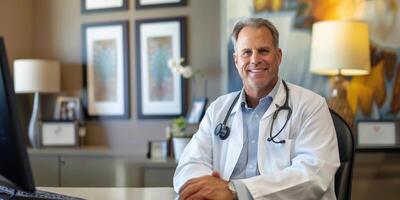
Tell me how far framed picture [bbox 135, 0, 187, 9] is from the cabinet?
1228 mm

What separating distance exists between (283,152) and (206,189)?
325 millimetres

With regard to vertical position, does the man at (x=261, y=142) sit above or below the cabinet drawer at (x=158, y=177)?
above

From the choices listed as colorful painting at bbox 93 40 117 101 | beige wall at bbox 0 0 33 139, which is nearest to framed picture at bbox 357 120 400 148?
colorful painting at bbox 93 40 117 101

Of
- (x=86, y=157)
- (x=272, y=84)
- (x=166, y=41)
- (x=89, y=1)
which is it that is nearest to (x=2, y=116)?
(x=272, y=84)

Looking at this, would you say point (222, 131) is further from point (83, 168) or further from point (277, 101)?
point (83, 168)

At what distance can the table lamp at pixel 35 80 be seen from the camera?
134 inches

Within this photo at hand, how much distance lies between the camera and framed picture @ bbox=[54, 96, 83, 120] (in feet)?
11.9

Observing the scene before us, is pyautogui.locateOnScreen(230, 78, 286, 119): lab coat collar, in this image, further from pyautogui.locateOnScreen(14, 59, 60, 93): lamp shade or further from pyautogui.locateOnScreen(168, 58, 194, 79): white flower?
pyautogui.locateOnScreen(14, 59, 60, 93): lamp shade

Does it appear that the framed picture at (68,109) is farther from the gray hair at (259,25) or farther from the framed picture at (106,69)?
the gray hair at (259,25)

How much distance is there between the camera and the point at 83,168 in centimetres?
319

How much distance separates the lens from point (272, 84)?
1.68 m

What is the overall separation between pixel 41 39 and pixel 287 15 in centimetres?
219

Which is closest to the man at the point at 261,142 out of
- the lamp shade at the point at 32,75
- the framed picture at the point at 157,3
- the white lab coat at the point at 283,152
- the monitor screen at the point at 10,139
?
the white lab coat at the point at 283,152

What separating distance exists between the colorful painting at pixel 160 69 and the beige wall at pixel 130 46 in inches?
6.2
